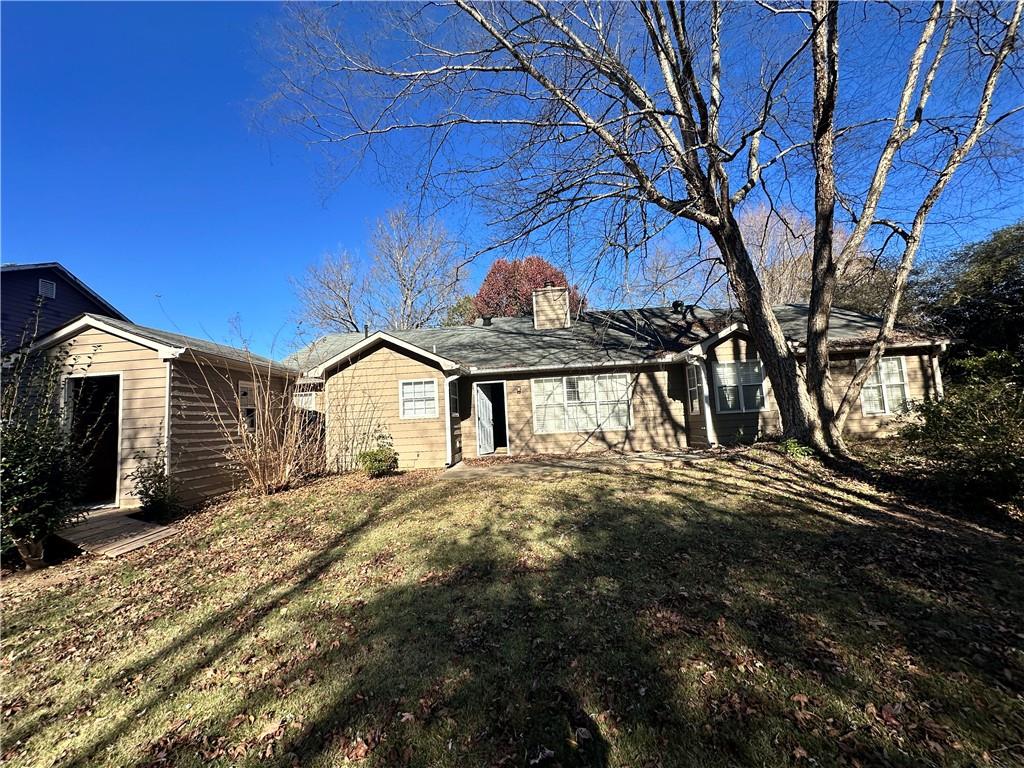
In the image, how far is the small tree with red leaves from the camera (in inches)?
1204

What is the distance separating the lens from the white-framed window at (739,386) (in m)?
12.1

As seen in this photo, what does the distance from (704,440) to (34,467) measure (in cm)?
1288

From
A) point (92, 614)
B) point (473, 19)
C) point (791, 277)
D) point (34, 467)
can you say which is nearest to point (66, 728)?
point (92, 614)

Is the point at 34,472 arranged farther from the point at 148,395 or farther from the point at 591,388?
the point at 591,388

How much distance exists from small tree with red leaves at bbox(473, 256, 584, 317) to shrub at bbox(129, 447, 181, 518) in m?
23.7

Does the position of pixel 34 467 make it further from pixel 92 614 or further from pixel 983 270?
pixel 983 270

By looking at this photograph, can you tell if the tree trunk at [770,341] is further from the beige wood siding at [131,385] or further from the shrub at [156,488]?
the shrub at [156,488]

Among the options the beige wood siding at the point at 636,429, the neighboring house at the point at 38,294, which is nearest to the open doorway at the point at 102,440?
the beige wood siding at the point at 636,429

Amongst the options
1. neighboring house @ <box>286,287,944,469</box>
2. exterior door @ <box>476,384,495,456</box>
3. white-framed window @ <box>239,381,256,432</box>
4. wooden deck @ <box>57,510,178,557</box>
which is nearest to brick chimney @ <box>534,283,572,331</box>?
neighboring house @ <box>286,287,944,469</box>

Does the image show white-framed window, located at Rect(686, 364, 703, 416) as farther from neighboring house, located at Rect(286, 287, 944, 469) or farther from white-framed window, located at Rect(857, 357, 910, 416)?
white-framed window, located at Rect(857, 357, 910, 416)

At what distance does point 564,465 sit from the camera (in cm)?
1038

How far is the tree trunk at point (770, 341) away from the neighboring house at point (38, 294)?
21.0 m

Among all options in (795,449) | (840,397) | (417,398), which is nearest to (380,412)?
(417,398)

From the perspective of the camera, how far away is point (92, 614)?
4508 mm
